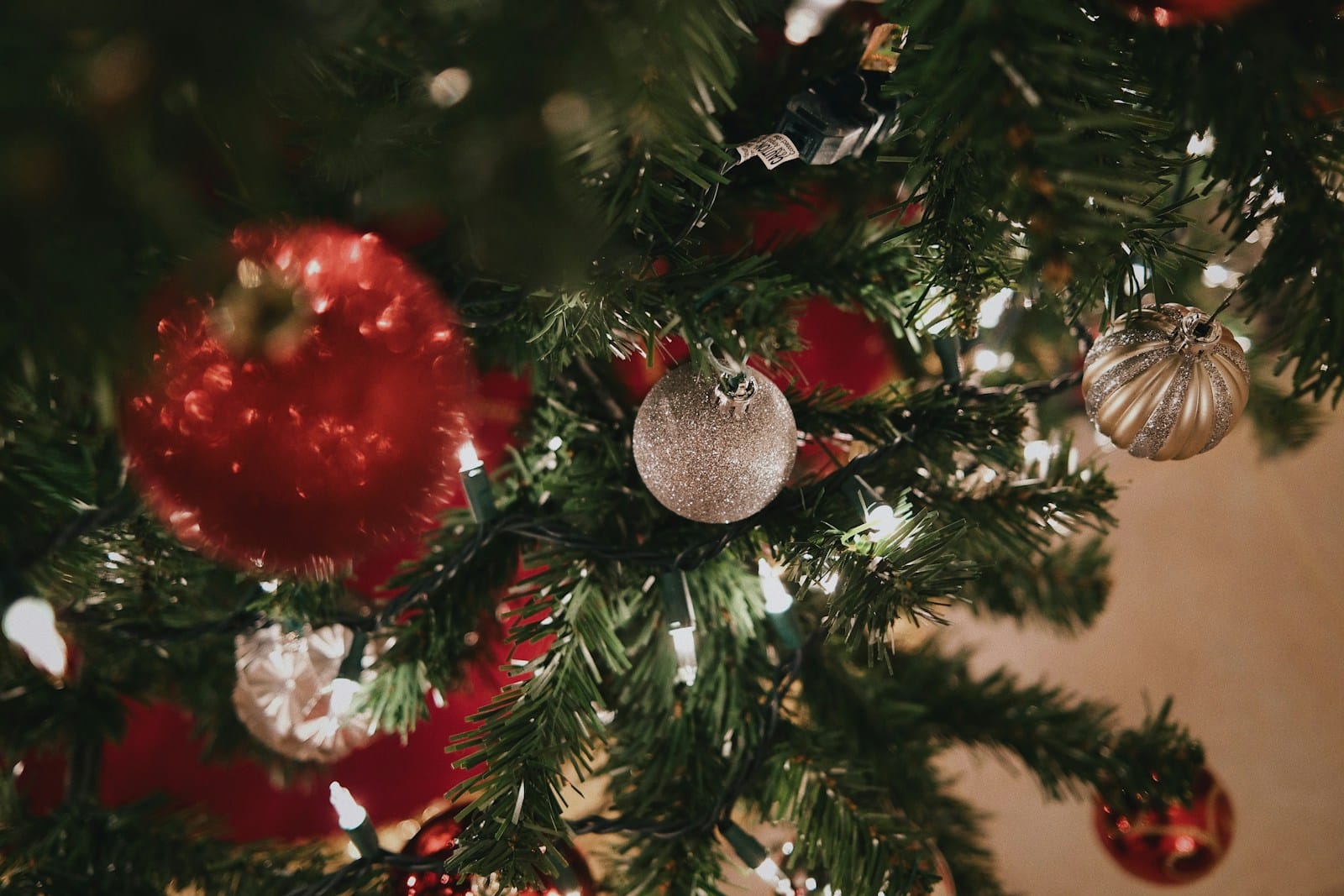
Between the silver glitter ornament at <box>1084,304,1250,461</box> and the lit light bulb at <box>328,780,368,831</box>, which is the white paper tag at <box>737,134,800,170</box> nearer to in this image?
the silver glitter ornament at <box>1084,304,1250,461</box>

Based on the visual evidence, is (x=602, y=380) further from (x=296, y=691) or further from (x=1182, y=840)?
(x=1182, y=840)

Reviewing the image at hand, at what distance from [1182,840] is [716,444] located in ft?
2.13

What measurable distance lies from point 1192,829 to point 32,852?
0.87 m

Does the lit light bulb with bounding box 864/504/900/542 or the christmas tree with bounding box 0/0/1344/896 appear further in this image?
the lit light bulb with bounding box 864/504/900/542

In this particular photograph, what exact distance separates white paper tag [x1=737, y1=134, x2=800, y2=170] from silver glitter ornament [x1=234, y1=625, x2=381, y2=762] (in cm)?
40

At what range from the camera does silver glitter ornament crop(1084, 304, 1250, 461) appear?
0.36 metres

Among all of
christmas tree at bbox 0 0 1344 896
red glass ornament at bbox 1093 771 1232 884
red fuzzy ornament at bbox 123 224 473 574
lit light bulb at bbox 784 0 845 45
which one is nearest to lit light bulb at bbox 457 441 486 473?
christmas tree at bbox 0 0 1344 896

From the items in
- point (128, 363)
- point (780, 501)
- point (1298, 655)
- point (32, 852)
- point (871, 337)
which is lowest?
point (1298, 655)

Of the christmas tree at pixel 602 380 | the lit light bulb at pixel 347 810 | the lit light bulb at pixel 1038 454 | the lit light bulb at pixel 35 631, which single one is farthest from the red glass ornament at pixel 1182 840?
the lit light bulb at pixel 35 631

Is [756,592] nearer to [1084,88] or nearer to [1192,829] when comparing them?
[1084,88]

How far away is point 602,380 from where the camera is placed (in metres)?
0.52

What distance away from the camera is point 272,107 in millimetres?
211

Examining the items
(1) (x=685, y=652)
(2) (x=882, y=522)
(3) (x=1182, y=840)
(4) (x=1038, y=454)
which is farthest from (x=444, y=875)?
(3) (x=1182, y=840)

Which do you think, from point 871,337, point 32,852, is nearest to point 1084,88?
point 32,852
